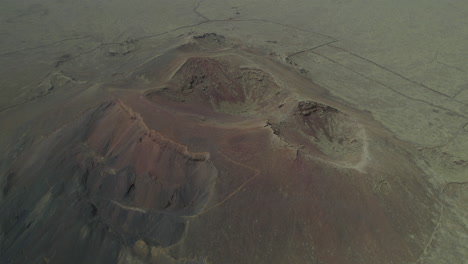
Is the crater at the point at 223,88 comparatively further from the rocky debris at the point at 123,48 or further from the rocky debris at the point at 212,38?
the rocky debris at the point at 123,48

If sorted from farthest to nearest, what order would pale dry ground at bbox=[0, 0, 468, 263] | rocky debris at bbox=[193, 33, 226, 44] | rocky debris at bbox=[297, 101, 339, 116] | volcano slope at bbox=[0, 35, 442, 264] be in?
rocky debris at bbox=[193, 33, 226, 44] < pale dry ground at bbox=[0, 0, 468, 263] < rocky debris at bbox=[297, 101, 339, 116] < volcano slope at bbox=[0, 35, 442, 264]

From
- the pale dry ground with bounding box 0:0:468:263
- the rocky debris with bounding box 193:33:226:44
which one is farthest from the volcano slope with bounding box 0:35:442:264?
the rocky debris with bounding box 193:33:226:44

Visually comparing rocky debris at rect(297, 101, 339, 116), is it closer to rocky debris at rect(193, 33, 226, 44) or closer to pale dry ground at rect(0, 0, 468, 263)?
pale dry ground at rect(0, 0, 468, 263)

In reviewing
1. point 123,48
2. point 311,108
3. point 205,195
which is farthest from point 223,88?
point 123,48

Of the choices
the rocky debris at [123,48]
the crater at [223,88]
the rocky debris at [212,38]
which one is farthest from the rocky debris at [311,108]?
the rocky debris at [123,48]

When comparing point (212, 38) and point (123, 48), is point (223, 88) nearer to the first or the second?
point (212, 38)

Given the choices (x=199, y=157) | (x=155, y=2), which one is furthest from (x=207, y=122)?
(x=155, y=2)
